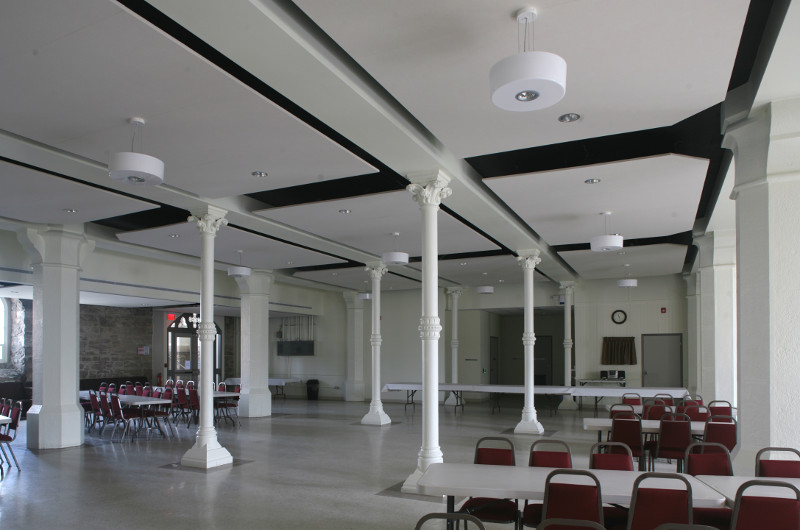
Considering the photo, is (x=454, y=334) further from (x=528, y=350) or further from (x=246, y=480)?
(x=246, y=480)

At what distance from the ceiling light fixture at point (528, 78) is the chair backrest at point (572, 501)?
215 cm

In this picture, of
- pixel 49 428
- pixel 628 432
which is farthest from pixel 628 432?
pixel 49 428

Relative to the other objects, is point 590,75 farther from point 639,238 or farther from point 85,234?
point 85,234

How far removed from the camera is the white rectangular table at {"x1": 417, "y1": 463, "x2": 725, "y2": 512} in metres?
3.43

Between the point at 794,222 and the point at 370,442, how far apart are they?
7.00m

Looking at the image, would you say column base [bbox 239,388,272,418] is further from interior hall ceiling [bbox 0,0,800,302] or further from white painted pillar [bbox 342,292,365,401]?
interior hall ceiling [bbox 0,0,800,302]

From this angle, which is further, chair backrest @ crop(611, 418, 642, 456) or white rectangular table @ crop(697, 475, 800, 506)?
chair backrest @ crop(611, 418, 642, 456)

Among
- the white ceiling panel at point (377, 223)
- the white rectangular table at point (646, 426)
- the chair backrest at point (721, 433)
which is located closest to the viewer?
the chair backrest at point (721, 433)

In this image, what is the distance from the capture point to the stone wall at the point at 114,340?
16219 millimetres

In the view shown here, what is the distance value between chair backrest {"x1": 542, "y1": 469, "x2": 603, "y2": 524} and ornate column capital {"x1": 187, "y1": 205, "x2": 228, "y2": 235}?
5902 millimetres

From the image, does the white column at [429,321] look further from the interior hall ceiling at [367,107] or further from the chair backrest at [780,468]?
the chair backrest at [780,468]

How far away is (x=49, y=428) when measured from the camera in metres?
8.85

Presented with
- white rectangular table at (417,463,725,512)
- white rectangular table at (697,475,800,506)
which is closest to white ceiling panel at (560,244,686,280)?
white rectangular table at (697,475,800,506)

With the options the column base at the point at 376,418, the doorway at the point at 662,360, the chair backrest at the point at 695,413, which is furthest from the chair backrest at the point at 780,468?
the doorway at the point at 662,360
